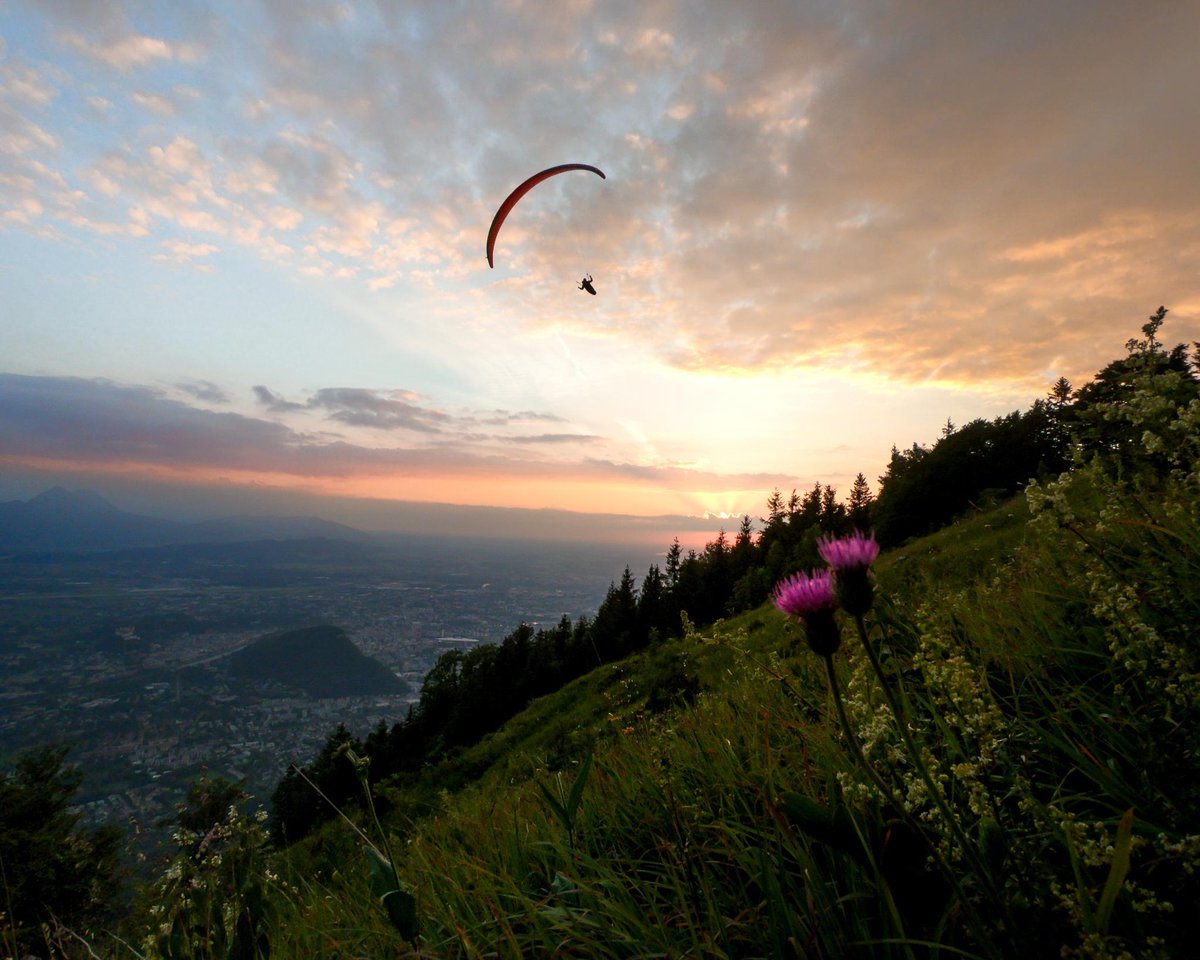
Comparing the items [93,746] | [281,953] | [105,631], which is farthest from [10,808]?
[105,631]

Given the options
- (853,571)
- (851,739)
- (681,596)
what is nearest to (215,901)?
(851,739)

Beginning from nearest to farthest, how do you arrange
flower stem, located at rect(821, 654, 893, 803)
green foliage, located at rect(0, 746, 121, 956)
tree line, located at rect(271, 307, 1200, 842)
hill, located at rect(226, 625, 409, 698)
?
flower stem, located at rect(821, 654, 893, 803) < green foliage, located at rect(0, 746, 121, 956) < tree line, located at rect(271, 307, 1200, 842) < hill, located at rect(226, 625, 409, 698)

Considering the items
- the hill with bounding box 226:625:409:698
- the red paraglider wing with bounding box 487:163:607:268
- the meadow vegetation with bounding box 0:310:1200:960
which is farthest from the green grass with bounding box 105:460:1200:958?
the hill with bounding box 226:625:409:698

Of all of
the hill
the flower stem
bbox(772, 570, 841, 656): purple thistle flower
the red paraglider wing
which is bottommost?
the hill

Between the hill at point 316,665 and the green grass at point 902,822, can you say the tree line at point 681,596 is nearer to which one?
the green grass at point 902,822

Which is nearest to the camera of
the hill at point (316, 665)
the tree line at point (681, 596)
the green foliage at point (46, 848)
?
the green foliage at point (46, 848)

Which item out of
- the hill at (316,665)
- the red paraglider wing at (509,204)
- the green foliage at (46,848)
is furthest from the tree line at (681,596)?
the hill at (316,665)

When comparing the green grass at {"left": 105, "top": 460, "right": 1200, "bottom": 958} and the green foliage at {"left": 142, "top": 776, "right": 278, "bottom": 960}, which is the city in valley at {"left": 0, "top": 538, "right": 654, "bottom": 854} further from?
the green grass at {"left": 105, "top": 460, "right": 1200, "bottom": 958}
